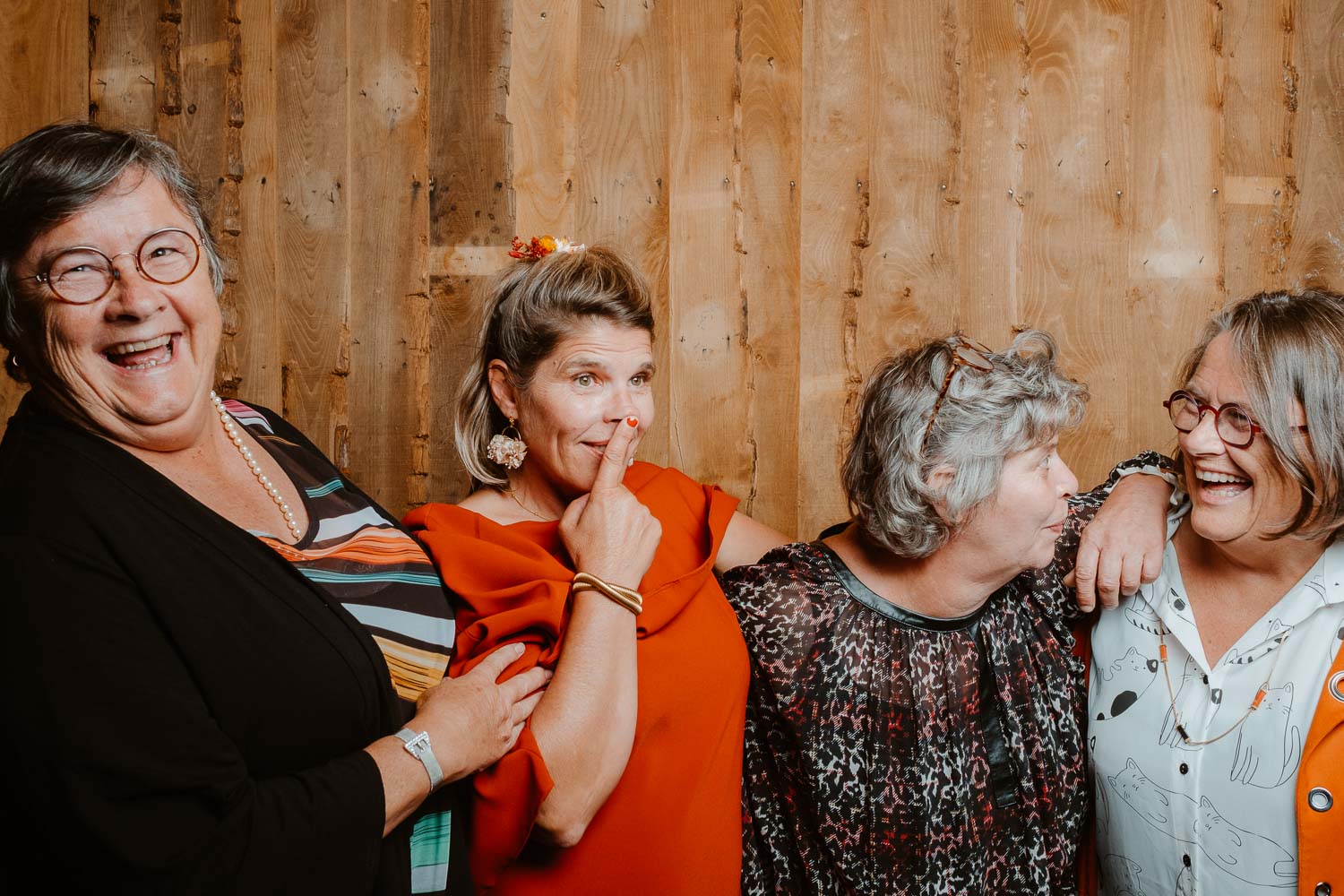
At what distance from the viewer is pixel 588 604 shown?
1624mm

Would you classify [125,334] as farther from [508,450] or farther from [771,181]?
[771,181]

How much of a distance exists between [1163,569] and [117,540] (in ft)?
5.62

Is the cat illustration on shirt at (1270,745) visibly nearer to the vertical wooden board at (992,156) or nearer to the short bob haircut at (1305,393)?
the short bob haircut at (1305,393)

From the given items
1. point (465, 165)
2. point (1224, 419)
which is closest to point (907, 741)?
point (1224, 419)

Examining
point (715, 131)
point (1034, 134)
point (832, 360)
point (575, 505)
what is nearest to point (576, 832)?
point (575, 505)

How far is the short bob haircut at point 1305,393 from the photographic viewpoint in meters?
1.55

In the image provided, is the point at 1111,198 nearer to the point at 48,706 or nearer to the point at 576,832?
the point at 576,832

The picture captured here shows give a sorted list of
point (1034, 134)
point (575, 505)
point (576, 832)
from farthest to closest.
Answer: point (1034, 134) → point (575, 505) → point (576, 832)

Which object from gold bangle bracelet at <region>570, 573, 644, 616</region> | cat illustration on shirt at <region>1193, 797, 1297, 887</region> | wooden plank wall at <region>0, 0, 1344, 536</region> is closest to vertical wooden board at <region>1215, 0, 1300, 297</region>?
wooden plank wall at <region>0, 0, 1344, 536</region>

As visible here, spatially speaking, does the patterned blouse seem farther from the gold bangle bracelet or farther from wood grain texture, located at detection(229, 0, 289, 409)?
wood grain texture, located at detection(229, 0, 289, 409)

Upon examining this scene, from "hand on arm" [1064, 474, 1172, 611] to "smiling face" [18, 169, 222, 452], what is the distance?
1.55m

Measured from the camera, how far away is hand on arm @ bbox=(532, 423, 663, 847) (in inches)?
60.2

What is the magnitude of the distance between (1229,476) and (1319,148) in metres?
1.46

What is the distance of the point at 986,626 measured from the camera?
74.5 inches
